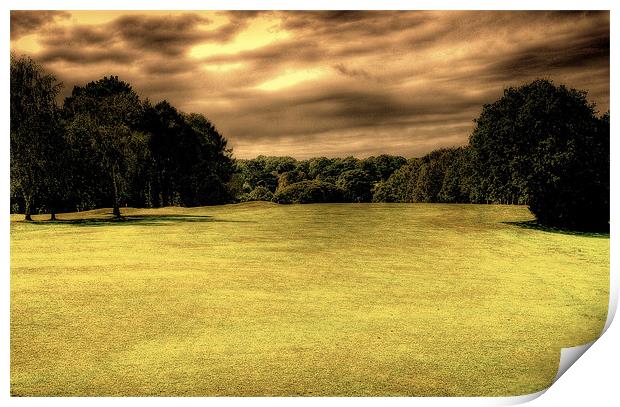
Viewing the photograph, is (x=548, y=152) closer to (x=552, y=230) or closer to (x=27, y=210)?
(x=552, y=230)

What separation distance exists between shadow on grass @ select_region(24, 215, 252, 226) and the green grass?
0.6 inches

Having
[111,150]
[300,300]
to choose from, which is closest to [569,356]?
[300,300]

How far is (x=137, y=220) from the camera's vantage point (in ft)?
23.7

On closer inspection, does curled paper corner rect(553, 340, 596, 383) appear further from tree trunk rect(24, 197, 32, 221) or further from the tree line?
tree trunk rect(24, 197, 32, 221)

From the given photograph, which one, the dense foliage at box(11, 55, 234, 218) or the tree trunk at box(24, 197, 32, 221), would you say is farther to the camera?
the tree trunk at box(24, 197, 32, 221)

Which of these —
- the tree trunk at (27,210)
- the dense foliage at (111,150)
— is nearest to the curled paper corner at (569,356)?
the dense foliage at (111,150)

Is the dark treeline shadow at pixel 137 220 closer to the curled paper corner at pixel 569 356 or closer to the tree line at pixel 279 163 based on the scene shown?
the tree line at pixel 279 163

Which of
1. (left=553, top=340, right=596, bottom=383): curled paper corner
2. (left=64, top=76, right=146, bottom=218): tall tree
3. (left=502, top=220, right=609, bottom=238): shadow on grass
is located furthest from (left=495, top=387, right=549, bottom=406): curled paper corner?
(left=64, top=76, right=146, bottom=218): tall tree

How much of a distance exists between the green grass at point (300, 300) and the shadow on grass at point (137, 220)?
0.05 feet

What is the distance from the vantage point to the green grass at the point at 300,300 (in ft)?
18.6

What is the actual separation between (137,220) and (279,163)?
5.58 feet

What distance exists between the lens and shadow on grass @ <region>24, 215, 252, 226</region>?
7.11 m

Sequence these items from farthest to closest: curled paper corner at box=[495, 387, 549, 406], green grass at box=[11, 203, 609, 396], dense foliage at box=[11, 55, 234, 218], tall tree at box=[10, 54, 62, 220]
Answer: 1. dense foliage at box=[11, 55, 234, 218]
2. tall tree at box=[10, 54, 62, 220]
3. curled paper corner at box=[495, 387, 549, 406]
4. green grass at box=[11, 203, 609, 396]
